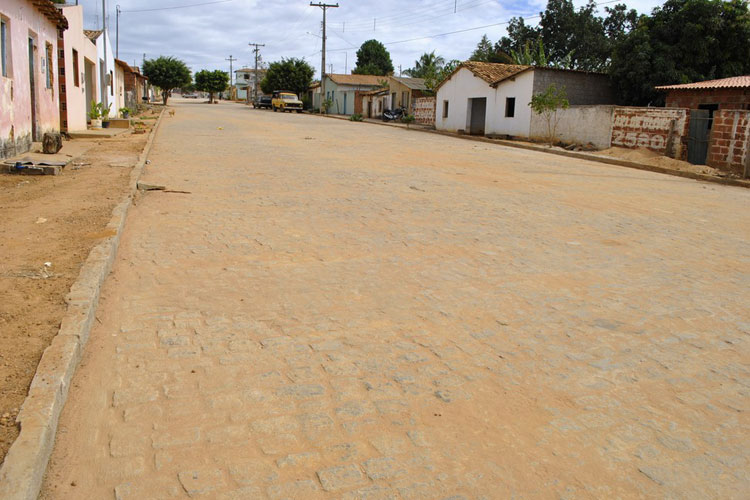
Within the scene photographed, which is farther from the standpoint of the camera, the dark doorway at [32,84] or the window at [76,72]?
the window at [76,72]

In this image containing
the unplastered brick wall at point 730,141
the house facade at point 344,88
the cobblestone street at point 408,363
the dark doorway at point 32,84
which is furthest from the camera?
the house facade at point 344,88

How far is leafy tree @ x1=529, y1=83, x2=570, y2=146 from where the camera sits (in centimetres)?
2684

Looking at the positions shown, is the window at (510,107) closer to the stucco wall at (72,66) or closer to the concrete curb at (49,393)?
the stucco wall at (72,66)

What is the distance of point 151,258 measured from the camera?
20.2 feet

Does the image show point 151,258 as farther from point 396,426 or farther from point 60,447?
point 396,426

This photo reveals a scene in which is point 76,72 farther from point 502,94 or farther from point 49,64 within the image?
point 502,94

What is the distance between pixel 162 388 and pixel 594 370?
2631 millimetres

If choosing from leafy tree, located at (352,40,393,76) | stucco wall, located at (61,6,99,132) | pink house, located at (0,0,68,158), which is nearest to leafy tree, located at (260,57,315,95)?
leafy tree, located at (352,40,393,76)

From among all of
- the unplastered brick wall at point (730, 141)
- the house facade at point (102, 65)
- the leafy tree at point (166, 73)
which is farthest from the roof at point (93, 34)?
the leafy tree at point (166, 73)

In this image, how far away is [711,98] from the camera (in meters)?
23.6

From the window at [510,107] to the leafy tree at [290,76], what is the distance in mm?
42158

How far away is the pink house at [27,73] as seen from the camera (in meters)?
12.7

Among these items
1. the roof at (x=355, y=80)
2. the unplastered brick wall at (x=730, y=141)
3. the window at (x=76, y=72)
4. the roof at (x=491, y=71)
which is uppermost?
the roof at (x=355, y=80)

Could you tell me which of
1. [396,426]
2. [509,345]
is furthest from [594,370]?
[396,426]
